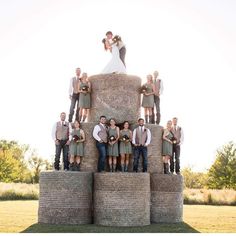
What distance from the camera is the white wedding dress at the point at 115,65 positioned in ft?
42.5

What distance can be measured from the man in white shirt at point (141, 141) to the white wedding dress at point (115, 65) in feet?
5.70

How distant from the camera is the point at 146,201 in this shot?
11461 millimetres

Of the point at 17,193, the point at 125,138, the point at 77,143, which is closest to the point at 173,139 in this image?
the point at 125,138

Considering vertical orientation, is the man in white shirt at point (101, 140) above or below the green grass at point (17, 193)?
above

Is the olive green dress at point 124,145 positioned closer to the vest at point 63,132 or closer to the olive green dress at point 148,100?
the vest at point 63,132

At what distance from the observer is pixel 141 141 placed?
39.3 ft

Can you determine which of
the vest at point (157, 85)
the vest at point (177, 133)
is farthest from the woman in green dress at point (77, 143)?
the vest at point (157, 85)

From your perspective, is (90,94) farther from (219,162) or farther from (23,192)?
(219,162)

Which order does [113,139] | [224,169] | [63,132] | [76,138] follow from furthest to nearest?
[224,169] < [63,132] < [76,138] < [113,139]

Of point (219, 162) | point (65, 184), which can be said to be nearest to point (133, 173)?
point (65, 184)

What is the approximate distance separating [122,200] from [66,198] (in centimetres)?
136

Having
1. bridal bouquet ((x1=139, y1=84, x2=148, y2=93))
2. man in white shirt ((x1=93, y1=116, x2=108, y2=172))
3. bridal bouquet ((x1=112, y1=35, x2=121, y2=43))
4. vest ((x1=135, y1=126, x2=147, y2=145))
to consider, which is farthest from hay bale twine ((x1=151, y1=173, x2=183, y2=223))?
bridal bouquet ((x1=112, y1=35, x2=121, y2=43))

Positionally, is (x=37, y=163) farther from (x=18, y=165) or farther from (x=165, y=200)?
(x=165, y=200)

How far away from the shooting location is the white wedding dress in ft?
42.5
